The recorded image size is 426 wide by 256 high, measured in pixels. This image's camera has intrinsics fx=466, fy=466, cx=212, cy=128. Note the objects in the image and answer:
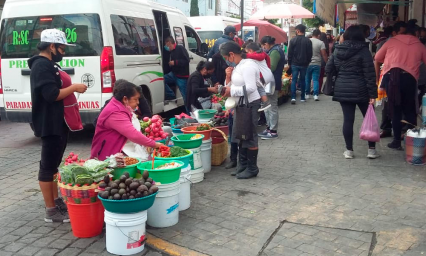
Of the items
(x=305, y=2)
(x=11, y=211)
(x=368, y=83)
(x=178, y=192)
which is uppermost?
(x=305, y=2)

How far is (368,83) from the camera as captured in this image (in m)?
6.41

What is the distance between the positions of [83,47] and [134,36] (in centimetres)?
121

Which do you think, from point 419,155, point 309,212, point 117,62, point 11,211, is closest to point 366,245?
point 309,212

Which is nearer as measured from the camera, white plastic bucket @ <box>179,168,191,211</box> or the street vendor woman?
the street vendor woman

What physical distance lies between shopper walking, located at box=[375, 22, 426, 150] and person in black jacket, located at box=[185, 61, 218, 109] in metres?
2.72

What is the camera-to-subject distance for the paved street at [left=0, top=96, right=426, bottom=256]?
162 inches

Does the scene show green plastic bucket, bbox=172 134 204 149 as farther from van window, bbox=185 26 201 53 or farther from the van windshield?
van window, bbox=185 26 201 53

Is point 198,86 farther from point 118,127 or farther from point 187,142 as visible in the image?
point 118,127

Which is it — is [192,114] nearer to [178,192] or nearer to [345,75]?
[345,75]

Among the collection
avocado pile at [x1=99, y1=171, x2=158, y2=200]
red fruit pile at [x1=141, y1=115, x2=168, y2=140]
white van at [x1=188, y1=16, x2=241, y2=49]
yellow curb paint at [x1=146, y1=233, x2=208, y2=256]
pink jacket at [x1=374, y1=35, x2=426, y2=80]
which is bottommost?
yellow curb paint at [x1=146, y1=233, x2=208, y2=256]

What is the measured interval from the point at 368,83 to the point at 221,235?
132 inches

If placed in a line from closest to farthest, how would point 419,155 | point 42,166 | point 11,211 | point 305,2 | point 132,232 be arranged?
point 132,232
point 42,166
point 11,211
point 419,155
point 305,2

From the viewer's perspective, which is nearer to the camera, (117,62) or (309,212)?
(309,212)

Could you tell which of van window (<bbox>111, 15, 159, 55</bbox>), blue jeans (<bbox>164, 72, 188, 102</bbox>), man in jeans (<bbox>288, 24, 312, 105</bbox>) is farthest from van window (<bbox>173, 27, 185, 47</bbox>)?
man in jeans (<bbox>288, 24, 312, 105</bbox>)
